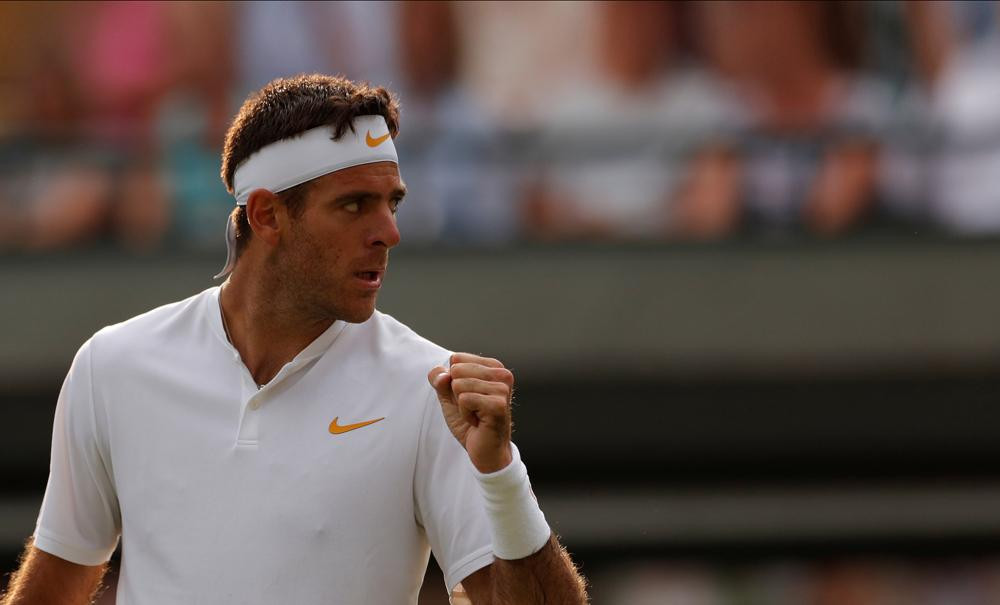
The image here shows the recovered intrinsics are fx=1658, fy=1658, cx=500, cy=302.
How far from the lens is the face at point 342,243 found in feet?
9.75

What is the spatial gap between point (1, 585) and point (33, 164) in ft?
6.95

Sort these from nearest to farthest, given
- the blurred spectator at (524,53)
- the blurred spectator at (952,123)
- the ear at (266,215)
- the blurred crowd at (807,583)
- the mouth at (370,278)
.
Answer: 1. the mouth at (370,278)
2. the ear at (266,215)
3. the blurred spectator at (952,123)
4. the blurred spectator at (524,53)
5. the blurred crowd at (807,583)

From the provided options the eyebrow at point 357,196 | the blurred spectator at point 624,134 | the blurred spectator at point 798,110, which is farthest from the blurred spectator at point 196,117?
the eyebrow at point 357,196

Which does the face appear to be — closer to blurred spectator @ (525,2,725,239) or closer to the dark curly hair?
the dark curly hair

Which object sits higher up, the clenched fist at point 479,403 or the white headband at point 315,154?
the white headband at point 315,154

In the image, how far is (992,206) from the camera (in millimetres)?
7527

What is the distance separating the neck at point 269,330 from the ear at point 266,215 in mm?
87

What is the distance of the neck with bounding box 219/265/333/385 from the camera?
121 inches

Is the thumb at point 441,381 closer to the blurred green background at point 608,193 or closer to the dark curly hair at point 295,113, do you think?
the dark curly hair at point 295,113

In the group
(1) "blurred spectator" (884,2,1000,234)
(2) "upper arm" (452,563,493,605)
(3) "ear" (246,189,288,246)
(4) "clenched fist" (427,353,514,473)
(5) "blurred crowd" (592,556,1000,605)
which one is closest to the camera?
(4) "clenched fist" (427,353,514,473)

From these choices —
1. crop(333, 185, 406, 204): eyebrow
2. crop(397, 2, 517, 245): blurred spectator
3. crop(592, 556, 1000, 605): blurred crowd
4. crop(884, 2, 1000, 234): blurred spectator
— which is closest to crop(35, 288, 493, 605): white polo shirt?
crop(333, 185, 406, 204): eyebrow

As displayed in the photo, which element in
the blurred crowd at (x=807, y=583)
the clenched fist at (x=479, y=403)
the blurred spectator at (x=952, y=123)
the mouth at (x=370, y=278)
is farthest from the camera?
the blurred crowd at (x=807, y=583)

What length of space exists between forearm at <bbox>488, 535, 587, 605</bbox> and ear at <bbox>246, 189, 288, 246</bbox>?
75 cm

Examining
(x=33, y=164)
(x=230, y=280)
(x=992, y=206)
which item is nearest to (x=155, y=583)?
(x=230, y=280)
